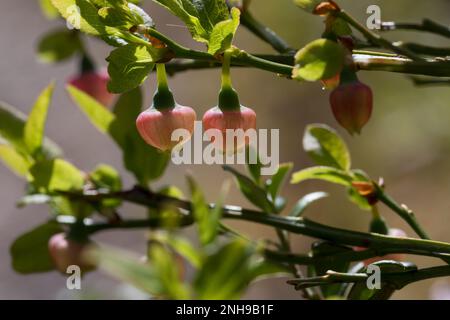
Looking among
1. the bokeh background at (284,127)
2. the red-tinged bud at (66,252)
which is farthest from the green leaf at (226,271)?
the bokeh background at (284,127)

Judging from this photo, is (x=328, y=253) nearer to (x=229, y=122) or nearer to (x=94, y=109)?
(x=229, y=122)

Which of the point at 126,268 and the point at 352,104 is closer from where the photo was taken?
the point at 126,268

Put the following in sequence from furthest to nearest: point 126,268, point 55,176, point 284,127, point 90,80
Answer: point 284,127, point 90,80, point 55,176, point 126,268

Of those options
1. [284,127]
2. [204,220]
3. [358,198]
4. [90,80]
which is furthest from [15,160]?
[284,127]

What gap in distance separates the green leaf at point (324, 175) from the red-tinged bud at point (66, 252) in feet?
0.67

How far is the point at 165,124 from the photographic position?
21.5 inches

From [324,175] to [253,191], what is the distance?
61 mm

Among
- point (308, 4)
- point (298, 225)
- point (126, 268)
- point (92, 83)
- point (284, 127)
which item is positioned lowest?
point (126, 268)

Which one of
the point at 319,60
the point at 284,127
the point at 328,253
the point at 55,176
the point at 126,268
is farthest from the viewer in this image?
the point at 284,127

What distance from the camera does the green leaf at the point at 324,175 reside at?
25.6 inches

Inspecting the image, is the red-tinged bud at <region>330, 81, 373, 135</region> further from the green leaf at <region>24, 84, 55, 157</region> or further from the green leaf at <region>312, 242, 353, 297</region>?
the green leaf at <region>24, 84, 55, 157</region>

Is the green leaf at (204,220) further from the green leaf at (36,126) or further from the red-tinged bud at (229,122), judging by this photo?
the green leaf at (36,126)

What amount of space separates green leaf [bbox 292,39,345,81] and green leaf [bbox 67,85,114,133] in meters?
0.34
